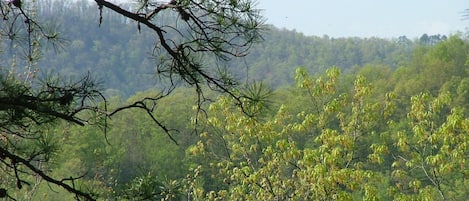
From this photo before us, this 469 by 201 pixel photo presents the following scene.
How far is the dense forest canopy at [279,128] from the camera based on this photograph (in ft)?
9.23

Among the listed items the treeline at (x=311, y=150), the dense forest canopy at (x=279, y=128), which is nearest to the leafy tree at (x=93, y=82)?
the dense forest canopy at (x=279, y=128)

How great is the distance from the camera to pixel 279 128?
771 cm

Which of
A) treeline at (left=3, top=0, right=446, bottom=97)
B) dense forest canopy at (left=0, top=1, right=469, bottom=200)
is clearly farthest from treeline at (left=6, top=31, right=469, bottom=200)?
treeline at (left=3, top=0, right=446, bottom=97)

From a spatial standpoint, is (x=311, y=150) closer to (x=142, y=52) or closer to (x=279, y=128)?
(x=279, y=128)

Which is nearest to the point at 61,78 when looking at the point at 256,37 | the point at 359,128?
the point at 256,37

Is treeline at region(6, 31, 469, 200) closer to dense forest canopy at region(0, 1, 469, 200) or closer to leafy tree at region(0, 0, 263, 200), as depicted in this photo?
dense forest canopy at region(0, 1, 469, 200)

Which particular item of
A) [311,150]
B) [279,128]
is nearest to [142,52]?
[279,128]

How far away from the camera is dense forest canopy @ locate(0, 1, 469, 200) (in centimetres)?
281

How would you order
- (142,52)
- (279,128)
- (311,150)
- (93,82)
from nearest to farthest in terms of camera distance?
(93,82) → (311,150) → (279,128) → (142,52)

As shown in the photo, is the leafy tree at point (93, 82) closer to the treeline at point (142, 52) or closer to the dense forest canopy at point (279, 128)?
the dense forest canopy at point (279, 128)

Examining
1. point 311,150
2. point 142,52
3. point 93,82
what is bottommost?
point 93,82

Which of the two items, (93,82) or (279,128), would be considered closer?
(93,82)

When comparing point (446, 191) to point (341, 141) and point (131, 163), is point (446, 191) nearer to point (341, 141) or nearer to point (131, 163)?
point (341, 141)

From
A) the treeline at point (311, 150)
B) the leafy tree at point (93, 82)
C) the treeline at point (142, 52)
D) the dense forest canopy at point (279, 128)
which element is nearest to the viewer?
the leafy tree at point (93, 82)
